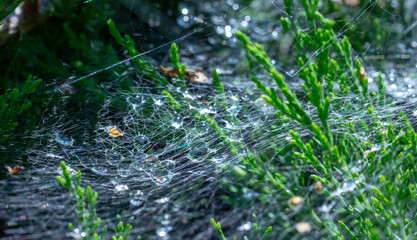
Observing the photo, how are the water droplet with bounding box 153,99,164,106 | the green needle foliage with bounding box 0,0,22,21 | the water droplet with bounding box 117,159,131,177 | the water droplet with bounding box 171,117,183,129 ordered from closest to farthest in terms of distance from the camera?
the green needle foliage with bounding box 0,0,22,21 < the water droplet with bounding box 117,159,131,177 < the water droplet with bounding box 171,117,183,129 < the water droplet with bounding box 153,99,164,106

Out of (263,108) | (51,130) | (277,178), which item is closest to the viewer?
(277,178)

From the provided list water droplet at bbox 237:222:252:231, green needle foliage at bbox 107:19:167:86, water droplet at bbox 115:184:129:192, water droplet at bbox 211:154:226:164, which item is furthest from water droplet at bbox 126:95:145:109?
water droplet at bbox 237:222:252:231

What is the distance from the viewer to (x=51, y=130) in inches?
85.1

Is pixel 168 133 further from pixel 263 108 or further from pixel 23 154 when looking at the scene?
pixel 23 154

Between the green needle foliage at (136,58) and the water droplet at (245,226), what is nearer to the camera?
the water droplet at (245,226)

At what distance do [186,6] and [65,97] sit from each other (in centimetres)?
172

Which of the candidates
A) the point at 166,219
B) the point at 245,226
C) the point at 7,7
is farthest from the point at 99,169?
the point at 7,7

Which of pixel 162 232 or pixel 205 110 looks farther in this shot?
pixel 205 110

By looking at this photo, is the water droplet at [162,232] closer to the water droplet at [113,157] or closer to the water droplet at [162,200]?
the water droplet at [162,200]

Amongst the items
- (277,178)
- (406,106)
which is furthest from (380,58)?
(277,178)

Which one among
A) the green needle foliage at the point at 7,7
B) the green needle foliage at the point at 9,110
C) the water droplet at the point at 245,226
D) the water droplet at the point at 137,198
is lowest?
the water droplet at the point at 245,226

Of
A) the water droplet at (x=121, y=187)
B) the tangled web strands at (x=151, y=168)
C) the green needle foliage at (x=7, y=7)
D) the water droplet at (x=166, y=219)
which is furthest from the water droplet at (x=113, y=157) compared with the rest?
the green needle foliage at (x=7, y=7)

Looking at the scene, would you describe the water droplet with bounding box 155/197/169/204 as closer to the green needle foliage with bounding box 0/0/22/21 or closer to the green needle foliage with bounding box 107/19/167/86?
the green needle foliage with bounding box 107/19/167/86

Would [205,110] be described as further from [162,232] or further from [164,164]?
[162,232]
